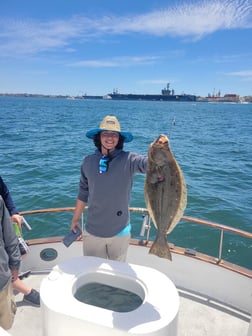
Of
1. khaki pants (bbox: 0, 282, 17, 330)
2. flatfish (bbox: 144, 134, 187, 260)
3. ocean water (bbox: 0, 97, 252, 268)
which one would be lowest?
ocean water (bbox: 0, 97, 252, 268)

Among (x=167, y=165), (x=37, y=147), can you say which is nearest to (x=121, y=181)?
(x=167, y=165)

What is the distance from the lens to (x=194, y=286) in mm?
4148

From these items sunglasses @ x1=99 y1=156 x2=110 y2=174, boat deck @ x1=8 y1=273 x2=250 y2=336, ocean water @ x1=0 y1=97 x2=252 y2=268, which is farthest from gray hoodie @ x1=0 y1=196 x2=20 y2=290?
ocean water @ x1=0 y1=97 x2=252 y2=268

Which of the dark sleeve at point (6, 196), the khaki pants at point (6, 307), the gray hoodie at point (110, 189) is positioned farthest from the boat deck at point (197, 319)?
the gray hoodie at point (110, 189)

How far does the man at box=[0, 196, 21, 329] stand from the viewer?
240cm

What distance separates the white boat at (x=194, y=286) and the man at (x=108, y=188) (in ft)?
2.91

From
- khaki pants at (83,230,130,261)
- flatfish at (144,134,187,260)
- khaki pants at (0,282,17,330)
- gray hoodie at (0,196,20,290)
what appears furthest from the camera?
khaki pants at (83,230,130,261)

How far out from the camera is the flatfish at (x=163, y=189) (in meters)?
2.22

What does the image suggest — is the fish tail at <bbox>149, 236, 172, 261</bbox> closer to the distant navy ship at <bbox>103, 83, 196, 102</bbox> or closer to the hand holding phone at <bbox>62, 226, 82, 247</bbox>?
the hand holding phone at <bbox>62, 226, 82, 247</bbox>

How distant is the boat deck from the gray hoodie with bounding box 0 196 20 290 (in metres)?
1.31

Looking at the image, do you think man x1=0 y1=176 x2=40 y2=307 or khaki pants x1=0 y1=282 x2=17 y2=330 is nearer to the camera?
khaki pants x1=0 y1=282 x2=17 y2=330

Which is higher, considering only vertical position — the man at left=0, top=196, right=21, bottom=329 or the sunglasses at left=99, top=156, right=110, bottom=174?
the sunglasses at left=99, top=156, right=110, bottom=174

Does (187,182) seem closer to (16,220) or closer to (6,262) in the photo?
(16,220)

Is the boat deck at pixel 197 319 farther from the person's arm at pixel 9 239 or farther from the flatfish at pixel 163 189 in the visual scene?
the flatfish at pixel 163 189
